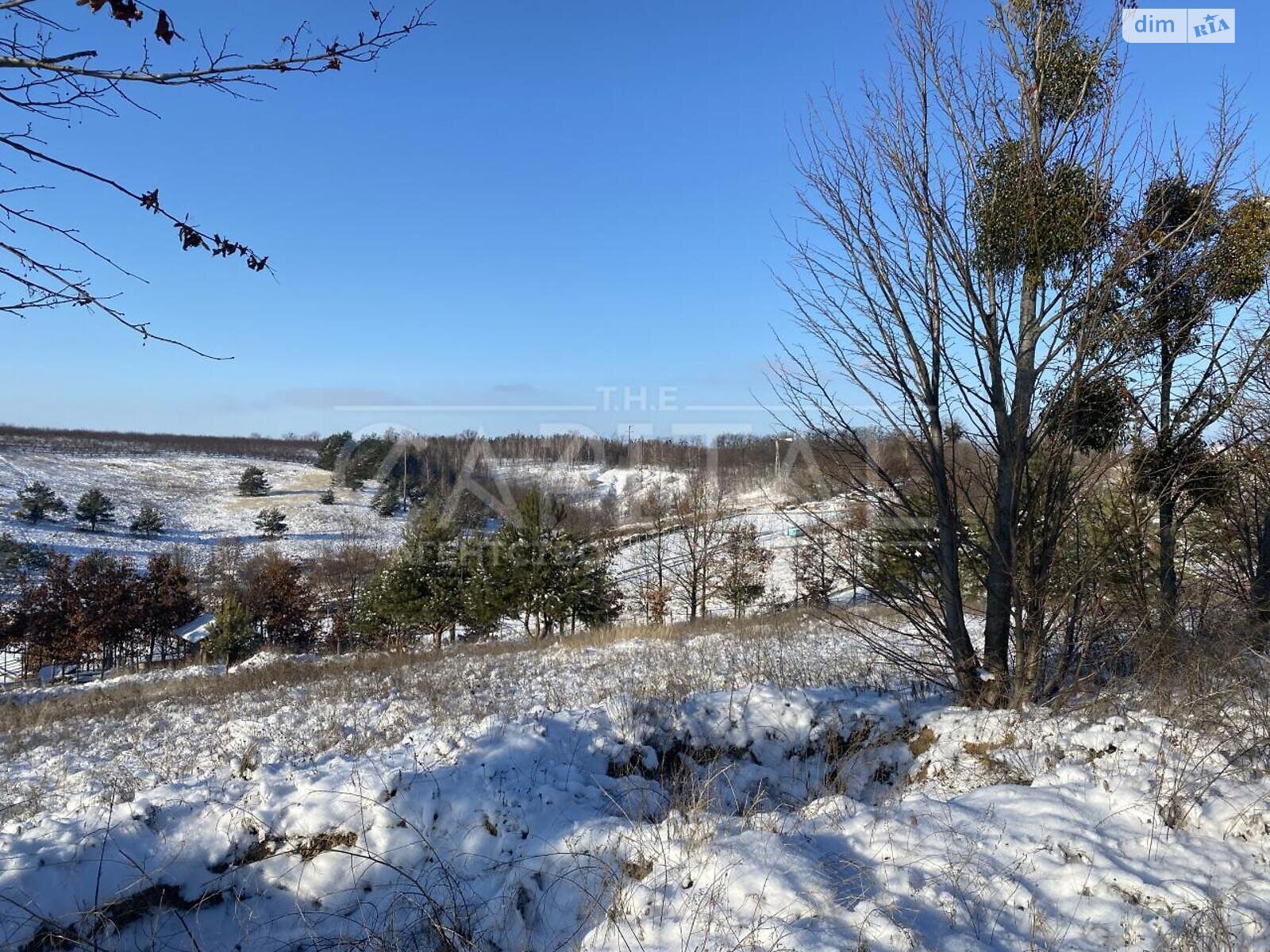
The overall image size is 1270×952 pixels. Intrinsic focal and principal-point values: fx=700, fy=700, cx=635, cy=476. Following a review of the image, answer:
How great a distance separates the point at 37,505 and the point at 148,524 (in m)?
7.03

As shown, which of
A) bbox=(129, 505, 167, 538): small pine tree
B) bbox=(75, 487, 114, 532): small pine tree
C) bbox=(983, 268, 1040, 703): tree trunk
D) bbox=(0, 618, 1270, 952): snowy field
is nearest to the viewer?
bbox=(0, 618, 1270, 952): snowy field

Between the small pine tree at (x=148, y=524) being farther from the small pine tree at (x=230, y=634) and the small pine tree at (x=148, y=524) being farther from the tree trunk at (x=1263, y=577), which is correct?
the tree trunk at (x=1263, y=577)

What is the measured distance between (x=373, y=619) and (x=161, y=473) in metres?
65.1

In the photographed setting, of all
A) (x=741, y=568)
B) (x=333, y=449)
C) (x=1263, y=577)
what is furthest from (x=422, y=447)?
(x=1263, y=577)

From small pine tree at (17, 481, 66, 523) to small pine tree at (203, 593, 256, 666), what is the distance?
125 ft

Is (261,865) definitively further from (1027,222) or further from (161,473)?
(161,473)

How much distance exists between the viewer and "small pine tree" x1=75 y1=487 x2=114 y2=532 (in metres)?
52.2

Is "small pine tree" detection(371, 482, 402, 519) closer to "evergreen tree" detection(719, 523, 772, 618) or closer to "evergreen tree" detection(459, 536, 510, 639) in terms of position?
"evergreen tree" detection(459, 536, 510, 639)

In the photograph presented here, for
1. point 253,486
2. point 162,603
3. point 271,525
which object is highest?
point 253,486

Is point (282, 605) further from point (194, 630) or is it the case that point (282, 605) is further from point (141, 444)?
point (141, 444)

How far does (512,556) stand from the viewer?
26.3 m

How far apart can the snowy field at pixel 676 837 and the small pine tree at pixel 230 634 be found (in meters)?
21.0

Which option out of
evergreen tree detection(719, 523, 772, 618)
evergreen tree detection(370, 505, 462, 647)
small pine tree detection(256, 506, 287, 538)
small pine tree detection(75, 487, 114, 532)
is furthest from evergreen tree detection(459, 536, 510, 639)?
small pine tree detection(75, 487, 114, 532)

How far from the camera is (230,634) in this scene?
24.5m
